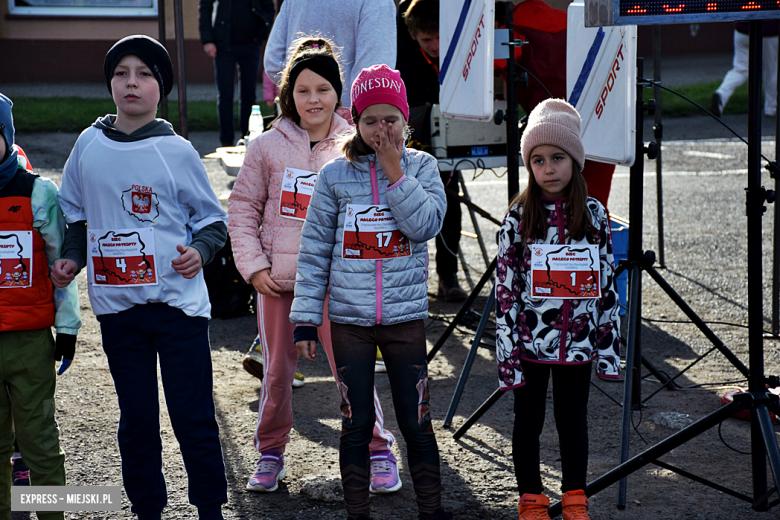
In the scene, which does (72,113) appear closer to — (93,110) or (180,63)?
(93,110)

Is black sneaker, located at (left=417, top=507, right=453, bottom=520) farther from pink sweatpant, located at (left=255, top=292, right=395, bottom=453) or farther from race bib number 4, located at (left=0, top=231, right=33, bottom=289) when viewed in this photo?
race bib number 4, located at (left=0, top=231, right=33, bottom=289)

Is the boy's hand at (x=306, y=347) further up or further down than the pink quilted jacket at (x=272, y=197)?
further down

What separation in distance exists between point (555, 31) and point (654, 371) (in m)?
1.89

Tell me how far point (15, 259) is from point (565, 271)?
1823mm

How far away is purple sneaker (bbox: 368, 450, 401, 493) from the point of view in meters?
3.48

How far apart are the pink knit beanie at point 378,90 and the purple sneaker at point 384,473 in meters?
1.37

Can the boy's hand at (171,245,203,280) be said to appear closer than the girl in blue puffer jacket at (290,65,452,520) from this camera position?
Yes

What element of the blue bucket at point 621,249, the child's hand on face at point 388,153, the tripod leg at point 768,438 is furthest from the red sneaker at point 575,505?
the blue bucket at point 621,249

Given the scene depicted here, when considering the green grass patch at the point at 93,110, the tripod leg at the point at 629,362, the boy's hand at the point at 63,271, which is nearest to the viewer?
the boy's hand at the point at 63,271

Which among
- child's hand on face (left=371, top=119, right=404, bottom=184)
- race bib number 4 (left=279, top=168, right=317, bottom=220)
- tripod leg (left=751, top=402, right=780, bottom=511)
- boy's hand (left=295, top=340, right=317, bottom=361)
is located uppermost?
A: child's hand on face (left=371, top=119, right=404, bottom=184)

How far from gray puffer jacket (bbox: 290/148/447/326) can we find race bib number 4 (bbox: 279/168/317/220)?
333 mm

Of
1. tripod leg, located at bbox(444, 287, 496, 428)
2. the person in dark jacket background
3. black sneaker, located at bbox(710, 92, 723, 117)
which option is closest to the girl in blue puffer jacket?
tripod leg, located at bbox(444, 287, 496, 428)

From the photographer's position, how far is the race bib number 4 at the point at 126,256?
290 centimetres

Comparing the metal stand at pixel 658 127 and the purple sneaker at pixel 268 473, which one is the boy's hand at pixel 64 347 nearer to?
the purple sneaker at pixel 268 473
